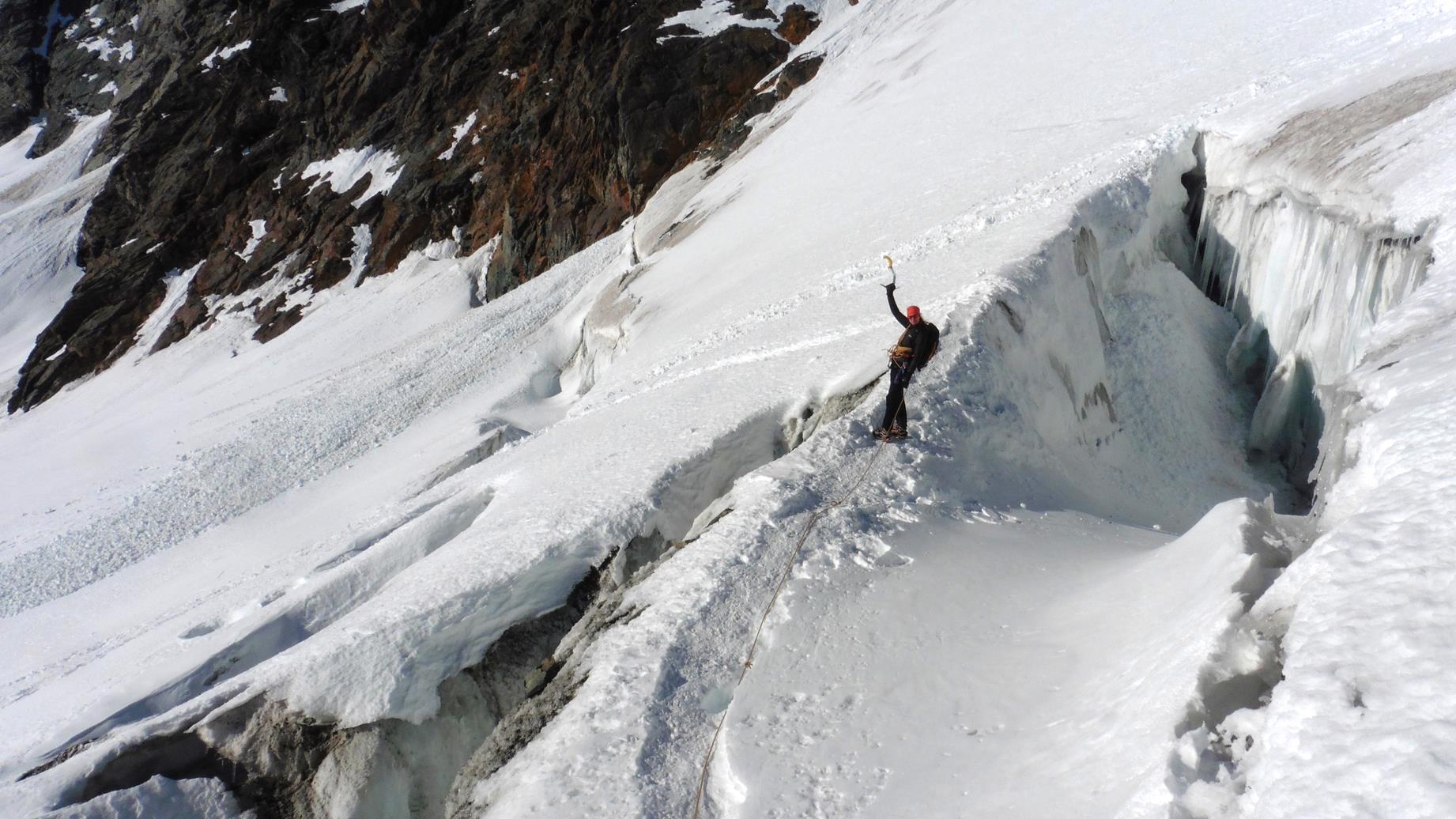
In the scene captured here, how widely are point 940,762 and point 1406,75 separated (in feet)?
35.9

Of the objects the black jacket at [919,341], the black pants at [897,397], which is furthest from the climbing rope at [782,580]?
the black jacket at [919,341]

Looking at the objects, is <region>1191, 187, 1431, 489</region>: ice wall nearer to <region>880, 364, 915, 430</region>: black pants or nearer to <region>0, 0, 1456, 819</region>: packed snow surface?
<region>0, 0, 1456, 819</region>: packed snow surface

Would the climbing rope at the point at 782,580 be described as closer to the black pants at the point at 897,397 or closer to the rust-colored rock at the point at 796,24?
the black pants at the point at 897,397

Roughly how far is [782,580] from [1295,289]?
311 inches

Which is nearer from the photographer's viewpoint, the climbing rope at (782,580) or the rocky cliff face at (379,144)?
the climbing rope at (782,580)

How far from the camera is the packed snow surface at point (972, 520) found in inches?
168

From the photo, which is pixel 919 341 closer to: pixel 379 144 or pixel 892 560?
pixel 892 560

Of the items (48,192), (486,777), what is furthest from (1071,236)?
(48,192)

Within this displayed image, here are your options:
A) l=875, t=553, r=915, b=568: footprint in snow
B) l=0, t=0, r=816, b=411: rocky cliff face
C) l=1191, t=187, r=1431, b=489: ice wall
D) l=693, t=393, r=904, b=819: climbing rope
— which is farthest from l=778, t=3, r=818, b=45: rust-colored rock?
l=875, t=553, r=915, b=568: footprint in snow

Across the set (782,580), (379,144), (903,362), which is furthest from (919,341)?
(379,144)

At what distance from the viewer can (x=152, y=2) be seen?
6731 centimetres

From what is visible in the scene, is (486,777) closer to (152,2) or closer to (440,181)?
(440,181)

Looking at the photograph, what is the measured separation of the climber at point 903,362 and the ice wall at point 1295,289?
3.66 metres

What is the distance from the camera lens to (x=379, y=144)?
4544 cm
